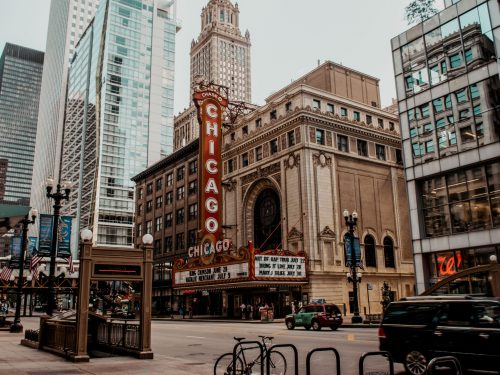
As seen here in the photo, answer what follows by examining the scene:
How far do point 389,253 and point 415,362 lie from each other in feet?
149

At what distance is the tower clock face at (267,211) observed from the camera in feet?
182

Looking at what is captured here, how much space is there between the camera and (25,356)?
627 inches

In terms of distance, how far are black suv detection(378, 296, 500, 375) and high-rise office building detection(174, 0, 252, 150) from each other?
147 m

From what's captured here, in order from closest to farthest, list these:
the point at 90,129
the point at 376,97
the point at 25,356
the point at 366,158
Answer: the point at 25,356 < the point at 366,158 < the point at 376,97 < the point at 90,129

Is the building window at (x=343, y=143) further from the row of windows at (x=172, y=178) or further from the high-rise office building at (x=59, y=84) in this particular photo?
the high-rise office building at (x=59, y=84)

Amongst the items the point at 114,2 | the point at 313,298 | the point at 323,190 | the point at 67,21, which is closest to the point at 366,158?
the point at 323,190

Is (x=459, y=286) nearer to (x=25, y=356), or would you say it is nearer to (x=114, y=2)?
(x=25, y=356)

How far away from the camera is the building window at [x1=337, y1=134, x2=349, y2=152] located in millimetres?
53831

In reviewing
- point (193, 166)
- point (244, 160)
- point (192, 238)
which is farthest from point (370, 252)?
point (193, 166)

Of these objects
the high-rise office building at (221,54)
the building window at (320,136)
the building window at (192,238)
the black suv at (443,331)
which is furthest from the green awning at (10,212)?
the high-rise office building at (221,54)

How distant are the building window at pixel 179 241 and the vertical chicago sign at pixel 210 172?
766 inches

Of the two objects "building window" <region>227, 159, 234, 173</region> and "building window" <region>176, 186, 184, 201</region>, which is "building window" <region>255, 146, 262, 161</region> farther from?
"building window" <region>176, 186, 184, 201</region>

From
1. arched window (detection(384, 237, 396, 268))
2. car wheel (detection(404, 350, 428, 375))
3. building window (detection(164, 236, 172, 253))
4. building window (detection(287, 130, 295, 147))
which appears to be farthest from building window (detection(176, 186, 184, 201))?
car wheel (detection(404, 350, 428, 375))

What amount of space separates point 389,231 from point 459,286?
23.9 meters
